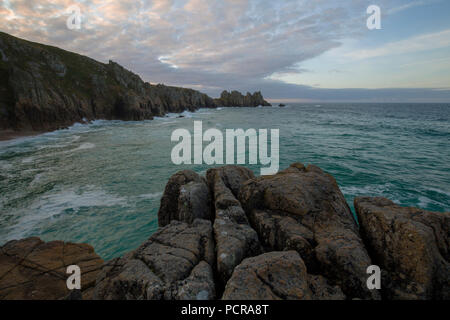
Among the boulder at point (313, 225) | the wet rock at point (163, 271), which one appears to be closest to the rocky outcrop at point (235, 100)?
the boulder at point (313, 225)

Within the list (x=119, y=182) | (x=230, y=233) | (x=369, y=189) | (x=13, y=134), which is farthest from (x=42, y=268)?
(x=13, y=134)

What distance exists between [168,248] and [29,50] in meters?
80.0

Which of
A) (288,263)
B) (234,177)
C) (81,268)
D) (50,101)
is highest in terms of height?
(50,101)

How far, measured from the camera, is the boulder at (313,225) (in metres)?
4.46

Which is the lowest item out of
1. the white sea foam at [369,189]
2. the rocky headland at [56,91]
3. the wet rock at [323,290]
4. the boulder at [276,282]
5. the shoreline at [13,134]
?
the white sea foam at [369,189]

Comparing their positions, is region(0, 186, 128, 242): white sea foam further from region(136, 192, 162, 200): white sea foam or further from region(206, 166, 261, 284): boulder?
region(206, 166, 261, 284): boulder

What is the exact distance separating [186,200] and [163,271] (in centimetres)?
346

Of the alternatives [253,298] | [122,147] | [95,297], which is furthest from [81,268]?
[122,147]

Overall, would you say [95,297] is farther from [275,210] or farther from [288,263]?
Answer: [275,210]

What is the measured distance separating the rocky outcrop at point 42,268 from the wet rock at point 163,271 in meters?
0.80

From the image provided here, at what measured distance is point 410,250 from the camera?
14.6 feet

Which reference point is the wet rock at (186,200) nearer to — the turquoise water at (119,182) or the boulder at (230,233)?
the boulder at (230,233)

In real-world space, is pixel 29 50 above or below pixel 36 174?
above

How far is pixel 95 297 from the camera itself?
4395 millimetres
